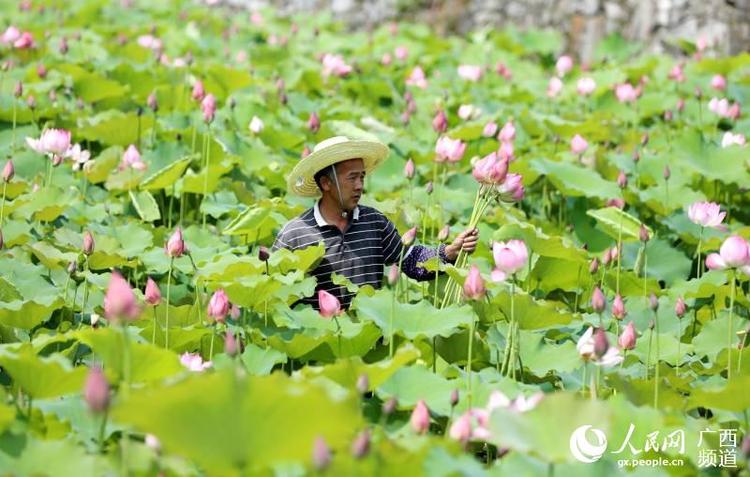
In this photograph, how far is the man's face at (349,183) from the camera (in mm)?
2932

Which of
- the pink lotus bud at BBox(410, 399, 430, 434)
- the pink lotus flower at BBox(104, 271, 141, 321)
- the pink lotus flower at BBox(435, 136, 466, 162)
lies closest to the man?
the pink lotus flower at BBox(435, 136, 466, 162)

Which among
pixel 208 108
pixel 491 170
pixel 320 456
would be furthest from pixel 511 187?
pixel 320 456

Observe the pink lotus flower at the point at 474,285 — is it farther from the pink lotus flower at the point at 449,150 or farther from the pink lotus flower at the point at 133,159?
the pink lotus flower at the point at 133,159

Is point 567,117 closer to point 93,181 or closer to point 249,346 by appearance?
point 93,181

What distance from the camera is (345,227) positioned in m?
2.98

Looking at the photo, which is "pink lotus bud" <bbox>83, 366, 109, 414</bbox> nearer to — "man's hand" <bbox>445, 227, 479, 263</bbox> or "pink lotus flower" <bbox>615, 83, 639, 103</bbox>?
"man's hand" <bbox>445, 227, 479, 263</bbox>

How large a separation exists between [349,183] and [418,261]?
0.89 feet

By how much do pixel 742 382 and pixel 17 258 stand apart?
186cm

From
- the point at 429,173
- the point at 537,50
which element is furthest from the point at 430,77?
the point at 429,173

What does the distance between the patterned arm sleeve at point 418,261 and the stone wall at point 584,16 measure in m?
3.88

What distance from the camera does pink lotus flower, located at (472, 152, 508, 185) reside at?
9.14ft

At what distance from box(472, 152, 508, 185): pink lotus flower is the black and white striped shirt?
0.23m

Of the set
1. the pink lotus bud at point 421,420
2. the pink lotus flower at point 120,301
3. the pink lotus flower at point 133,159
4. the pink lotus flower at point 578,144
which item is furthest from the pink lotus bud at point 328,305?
the pink lotus flower at point 578,144

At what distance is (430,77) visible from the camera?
6.33 meters
